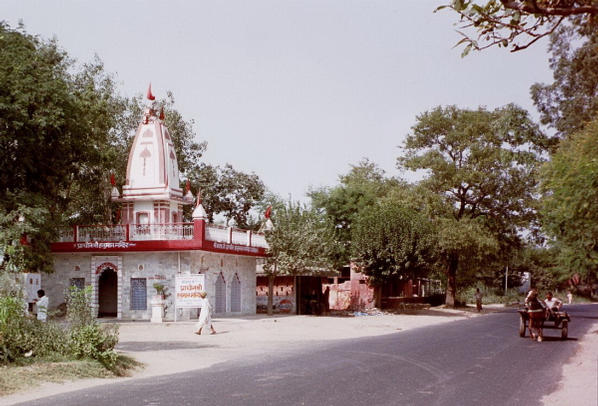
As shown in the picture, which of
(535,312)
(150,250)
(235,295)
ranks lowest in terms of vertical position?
(535,312)

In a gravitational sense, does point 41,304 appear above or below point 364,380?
above

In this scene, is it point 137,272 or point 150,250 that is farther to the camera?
point 137,272

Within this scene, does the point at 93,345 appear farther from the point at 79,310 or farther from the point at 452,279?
the point at 452,279

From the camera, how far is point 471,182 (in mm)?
48844

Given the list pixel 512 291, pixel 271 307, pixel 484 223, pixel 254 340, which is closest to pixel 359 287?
pixel 271 307

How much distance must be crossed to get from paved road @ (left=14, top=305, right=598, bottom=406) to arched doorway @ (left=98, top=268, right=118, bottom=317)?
64.8 feet

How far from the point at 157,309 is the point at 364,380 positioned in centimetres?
2082

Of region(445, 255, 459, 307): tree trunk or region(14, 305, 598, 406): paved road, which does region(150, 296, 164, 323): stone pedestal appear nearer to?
region(14, 305, 598, 406): paved road

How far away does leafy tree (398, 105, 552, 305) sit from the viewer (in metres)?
47.6

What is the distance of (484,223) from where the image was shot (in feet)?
165

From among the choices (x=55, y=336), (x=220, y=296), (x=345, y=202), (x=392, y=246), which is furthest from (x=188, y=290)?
(x=345, y=202)

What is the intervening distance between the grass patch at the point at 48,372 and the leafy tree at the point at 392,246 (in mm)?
28874

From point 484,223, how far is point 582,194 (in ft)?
92.0

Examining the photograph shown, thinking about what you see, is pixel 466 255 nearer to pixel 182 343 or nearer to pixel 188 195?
pixel 188 195
